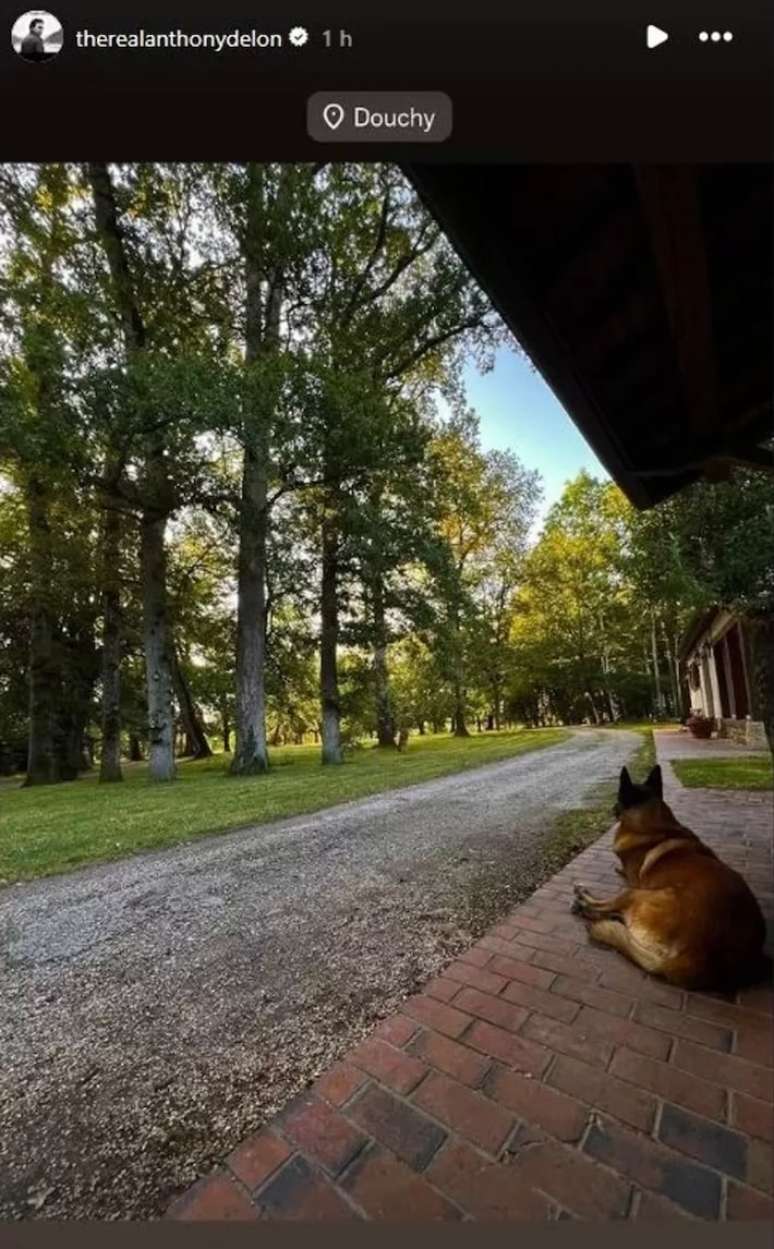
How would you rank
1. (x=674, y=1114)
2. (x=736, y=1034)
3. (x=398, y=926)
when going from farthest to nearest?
(x=398, y=926)
(x=736, y=1034)
(x=674, y=1114)

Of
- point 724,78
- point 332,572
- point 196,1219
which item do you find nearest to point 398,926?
point 196,1219

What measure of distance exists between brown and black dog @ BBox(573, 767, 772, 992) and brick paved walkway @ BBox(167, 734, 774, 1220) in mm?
70

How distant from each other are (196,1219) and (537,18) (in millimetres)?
2394

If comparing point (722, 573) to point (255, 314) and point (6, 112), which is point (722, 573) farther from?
point (255, 314)

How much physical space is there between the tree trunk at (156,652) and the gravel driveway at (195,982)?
22.7ft

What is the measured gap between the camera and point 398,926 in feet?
7.97

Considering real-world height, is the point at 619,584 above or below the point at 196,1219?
above

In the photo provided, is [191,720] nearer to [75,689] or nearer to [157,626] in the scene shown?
[75,689]

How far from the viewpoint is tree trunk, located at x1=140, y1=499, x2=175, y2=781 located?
10.4 metres

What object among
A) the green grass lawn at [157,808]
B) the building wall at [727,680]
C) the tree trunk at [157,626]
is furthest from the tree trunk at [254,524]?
the building wall at [727,680]

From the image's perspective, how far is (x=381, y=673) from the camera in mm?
13250

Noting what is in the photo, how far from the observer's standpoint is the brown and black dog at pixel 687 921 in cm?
160

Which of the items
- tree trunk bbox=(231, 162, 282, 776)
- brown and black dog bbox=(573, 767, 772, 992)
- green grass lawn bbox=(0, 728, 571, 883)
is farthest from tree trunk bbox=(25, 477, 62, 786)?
brown and black dog bbox=(573, 767, 772, 992)

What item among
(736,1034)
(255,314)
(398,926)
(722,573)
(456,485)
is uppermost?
(255,314)
